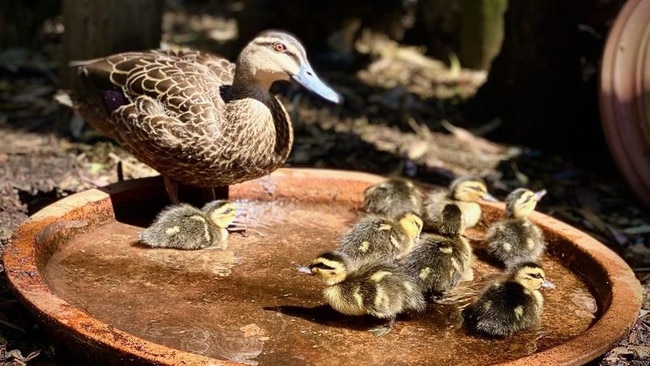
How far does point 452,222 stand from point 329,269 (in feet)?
3.14

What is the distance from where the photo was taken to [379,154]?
6.44 m

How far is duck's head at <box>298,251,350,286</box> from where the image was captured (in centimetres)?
347

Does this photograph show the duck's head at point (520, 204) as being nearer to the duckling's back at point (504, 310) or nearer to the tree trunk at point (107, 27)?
the duckling's back at point (504, 310)

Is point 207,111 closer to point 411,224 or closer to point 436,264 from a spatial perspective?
→ point 411,224

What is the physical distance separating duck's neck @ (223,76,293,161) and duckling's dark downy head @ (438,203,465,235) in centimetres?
79

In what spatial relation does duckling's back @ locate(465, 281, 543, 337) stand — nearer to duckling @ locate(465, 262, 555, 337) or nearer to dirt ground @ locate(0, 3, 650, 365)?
duckling @ locate(465, 262, 555, 337)

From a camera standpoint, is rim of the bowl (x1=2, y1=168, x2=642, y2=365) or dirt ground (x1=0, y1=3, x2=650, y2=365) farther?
dirt ground (x1=0, y1=3, x2=650, y2=365)

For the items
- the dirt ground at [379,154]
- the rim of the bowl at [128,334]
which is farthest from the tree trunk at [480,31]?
the rim of the bowl at [128,334]

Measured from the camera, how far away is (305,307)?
3.68 meters

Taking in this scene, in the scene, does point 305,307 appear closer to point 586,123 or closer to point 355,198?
point 355,198

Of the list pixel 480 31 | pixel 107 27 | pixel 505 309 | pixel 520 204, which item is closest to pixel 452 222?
pixel 520 204

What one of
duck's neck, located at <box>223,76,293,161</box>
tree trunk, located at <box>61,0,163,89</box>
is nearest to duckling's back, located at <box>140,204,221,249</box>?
duck's neck, located at <box>223,76,293,161</box>

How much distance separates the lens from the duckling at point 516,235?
4.21 metres

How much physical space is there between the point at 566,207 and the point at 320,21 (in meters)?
3.43
